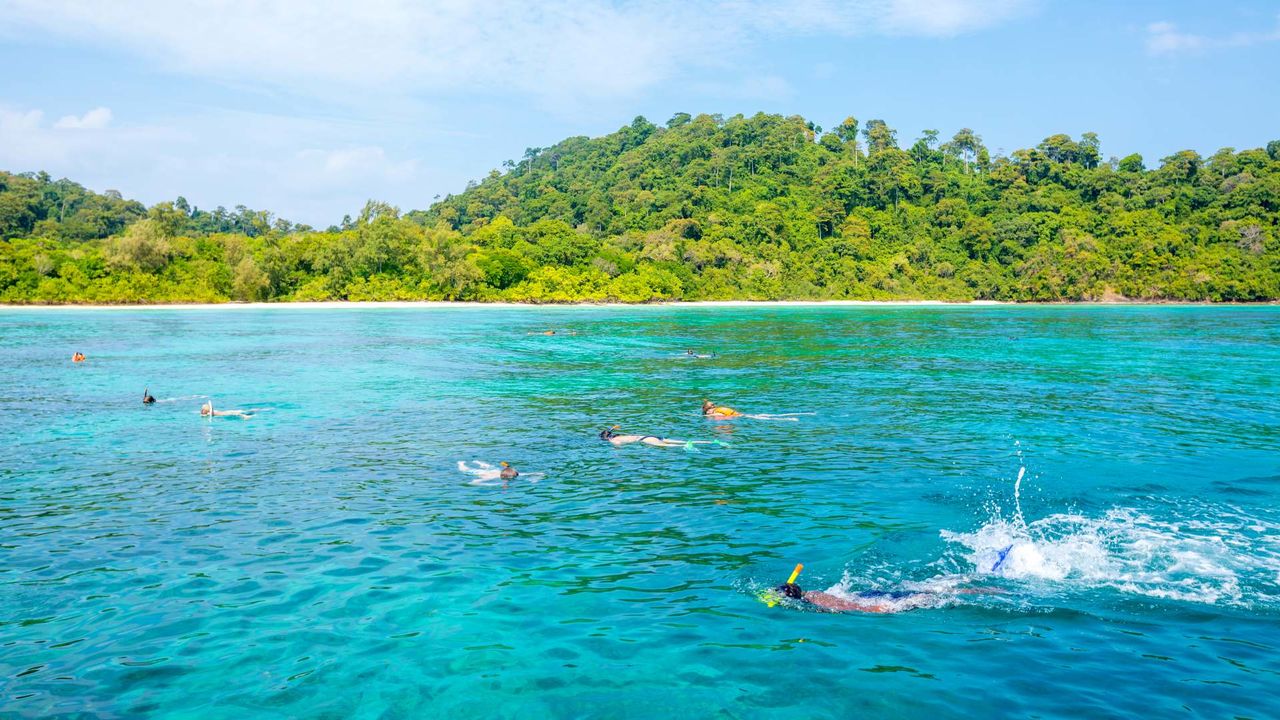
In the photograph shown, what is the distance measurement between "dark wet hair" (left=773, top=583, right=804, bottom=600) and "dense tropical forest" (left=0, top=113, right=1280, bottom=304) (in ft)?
421

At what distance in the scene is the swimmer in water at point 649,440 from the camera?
70.7 ft

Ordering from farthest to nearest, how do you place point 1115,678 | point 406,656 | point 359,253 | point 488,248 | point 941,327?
1. point 488,248
2. point 359,253
3. point 941,327
4. point 406,656
5. point 1115,678

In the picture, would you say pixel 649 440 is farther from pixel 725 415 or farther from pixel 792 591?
pixel 792 591

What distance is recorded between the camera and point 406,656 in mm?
9547

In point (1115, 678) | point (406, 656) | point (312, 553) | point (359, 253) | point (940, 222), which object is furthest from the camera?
point (940, 222)

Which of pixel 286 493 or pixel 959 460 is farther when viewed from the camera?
pixel 959 460

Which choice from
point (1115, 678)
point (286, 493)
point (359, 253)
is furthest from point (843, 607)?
point (359, 253)

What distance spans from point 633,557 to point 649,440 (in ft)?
30.0

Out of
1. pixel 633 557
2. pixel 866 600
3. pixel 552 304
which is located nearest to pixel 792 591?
pixel 866 600

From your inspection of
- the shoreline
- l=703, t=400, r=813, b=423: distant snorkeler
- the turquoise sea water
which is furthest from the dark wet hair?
the shoreline

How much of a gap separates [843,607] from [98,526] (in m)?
12.8

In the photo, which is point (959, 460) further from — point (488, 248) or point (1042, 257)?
point (1042, 257)

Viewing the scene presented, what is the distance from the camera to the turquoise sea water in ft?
28.9

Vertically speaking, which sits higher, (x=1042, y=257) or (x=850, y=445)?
(x=1042, y=257)
